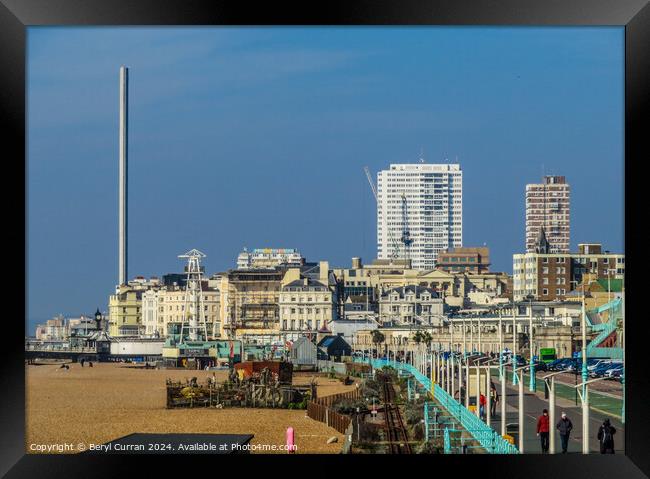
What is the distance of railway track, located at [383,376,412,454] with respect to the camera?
8172 mm

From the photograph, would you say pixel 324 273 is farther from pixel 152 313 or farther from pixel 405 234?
pixel 152 313

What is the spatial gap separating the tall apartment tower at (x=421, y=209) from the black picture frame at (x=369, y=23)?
28.8 m

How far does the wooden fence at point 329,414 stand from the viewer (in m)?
11.2

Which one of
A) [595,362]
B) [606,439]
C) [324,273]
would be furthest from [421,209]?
[606,439]

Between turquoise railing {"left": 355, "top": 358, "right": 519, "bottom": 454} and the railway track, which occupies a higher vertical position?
turquoise railing {"left": 355, "top": 358, "right": 519, "bottom": 454}

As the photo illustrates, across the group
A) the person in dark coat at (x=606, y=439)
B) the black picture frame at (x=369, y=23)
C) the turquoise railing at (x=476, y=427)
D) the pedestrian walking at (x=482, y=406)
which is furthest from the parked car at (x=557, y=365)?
the black picture frame at (x=369, y=23)

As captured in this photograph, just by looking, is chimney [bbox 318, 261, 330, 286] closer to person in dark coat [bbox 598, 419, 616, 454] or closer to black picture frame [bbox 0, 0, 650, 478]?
person in dark coat [bbox 598, 419, 616, 454]

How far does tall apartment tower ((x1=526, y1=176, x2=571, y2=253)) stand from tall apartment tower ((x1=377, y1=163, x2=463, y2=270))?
2239 mm

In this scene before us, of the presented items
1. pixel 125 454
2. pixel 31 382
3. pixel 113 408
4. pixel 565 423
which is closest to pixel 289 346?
pixel 31 382

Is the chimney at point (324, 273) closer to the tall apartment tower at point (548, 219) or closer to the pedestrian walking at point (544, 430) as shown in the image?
the tall apartment tower at point (548, 219)

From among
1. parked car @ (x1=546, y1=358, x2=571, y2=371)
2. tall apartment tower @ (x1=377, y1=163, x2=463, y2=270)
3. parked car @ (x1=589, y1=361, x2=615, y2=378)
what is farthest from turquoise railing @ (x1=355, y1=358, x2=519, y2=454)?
tall apartment tower @ (x1=377, y1=163, x2=463, y2=270)

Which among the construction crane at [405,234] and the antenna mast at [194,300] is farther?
the construction crane at [405,234]

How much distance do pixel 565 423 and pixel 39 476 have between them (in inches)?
137
